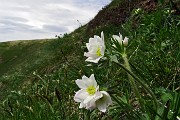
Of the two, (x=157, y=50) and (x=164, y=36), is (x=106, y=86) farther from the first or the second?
(x=164, y=36)

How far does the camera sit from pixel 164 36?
7672mm

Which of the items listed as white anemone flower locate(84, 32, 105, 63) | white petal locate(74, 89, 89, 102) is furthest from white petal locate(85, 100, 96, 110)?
white anemone flower locate(84, 32, 105, 63)

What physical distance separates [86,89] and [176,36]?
4613mm

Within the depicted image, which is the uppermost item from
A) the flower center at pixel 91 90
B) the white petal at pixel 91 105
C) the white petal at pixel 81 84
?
the white petal at pixel 81 84

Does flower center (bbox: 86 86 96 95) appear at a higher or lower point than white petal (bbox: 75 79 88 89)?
lower

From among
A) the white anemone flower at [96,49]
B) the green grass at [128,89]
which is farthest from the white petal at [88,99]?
the white anemone flower at [96,49]

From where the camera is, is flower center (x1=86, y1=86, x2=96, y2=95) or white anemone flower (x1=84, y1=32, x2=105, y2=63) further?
white anemone flower (x1=84, y1=32, x2=105, y2=63)

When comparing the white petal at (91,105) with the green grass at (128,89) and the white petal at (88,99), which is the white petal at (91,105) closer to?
the white petal at (88,99)

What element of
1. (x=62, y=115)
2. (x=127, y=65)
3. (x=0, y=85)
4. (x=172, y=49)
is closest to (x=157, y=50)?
(x=172, y=49)

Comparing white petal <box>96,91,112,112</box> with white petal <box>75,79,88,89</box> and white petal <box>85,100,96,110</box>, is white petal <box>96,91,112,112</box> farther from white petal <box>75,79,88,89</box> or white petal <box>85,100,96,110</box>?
white petal <box>75,79,88,89</box>

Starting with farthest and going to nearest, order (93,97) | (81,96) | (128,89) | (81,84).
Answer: (128,89) < (81,84) < (81,96) < (93,97)

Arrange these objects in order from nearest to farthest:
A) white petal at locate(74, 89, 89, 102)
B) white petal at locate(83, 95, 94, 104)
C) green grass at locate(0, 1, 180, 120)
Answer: white petal at locate(83, 95, 94, 104), white petal at locate(74, 89, 89, 102), green grass at locate(0, 1, 180, 120)

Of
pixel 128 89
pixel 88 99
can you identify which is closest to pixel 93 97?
pixel 88 99

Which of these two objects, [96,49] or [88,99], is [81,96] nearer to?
[88,99]
